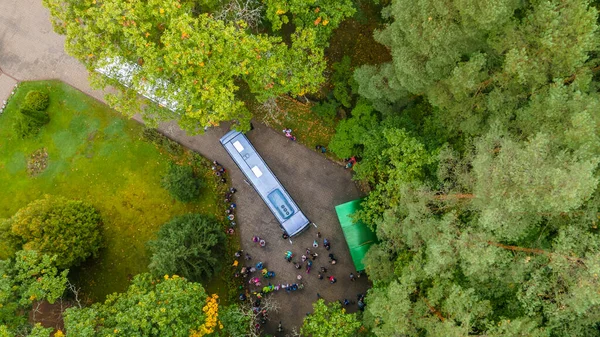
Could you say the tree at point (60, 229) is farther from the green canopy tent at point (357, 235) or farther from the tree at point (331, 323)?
the green canopy tent at point (357, 235)

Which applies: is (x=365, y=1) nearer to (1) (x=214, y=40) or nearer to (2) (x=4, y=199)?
(1) (x=214, y=40)

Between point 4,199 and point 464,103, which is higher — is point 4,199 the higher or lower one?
the higher one

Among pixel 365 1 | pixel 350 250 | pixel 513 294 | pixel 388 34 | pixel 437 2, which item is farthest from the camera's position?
pixel 365 1

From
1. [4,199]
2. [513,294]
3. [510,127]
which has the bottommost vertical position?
[513,294]

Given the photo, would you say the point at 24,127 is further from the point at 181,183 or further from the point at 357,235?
the point at 357,235

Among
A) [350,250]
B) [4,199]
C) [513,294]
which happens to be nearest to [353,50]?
[350,250]

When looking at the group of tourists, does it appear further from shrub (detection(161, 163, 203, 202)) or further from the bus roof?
the bus roof
